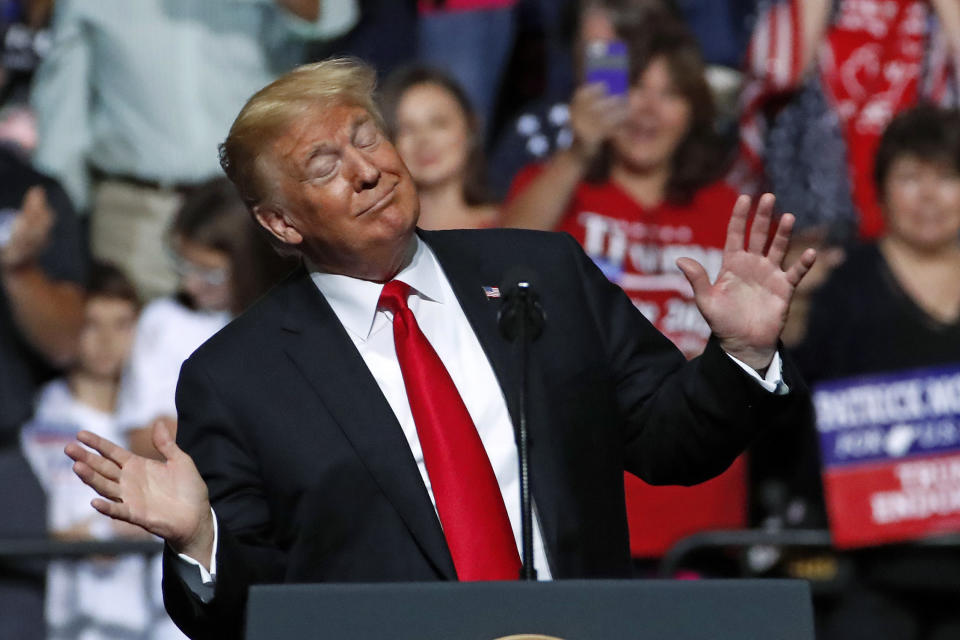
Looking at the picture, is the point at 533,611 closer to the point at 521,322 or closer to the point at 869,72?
the point at 521,322

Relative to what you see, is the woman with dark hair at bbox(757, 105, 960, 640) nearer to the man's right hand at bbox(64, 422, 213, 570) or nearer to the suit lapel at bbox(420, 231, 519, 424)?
the suit lapel at bbox(420, 231, 519, 424)

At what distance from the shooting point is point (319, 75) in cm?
257

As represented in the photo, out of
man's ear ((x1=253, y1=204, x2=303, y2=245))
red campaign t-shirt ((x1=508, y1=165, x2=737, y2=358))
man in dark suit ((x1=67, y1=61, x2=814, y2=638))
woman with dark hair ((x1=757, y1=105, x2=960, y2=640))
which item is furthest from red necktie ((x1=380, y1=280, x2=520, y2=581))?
woman with dark hair ((x1=757, y1=105, x2=960, y2=640))

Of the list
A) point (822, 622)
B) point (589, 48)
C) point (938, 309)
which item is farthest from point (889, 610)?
point (589, 48)

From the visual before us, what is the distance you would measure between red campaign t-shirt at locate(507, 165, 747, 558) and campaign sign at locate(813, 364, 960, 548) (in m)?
0.32

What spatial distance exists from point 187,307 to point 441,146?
3.18ft

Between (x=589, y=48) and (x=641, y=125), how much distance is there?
0.98ft

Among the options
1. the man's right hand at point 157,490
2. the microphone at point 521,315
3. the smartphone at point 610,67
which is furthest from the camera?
the smartphone at point 610,67

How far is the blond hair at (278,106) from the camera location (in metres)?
2.51

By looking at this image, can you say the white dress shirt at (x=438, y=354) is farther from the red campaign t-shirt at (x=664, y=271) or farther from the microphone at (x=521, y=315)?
the red campaign t-shirt at (x=664, y=271)

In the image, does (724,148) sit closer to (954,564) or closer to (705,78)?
(705,78)

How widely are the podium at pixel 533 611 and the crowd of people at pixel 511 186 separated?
272cm

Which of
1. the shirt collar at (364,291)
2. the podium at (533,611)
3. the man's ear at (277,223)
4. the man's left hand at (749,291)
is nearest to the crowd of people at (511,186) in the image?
the man's ear at (277,223)

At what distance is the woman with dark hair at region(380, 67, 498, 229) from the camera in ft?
15.7
